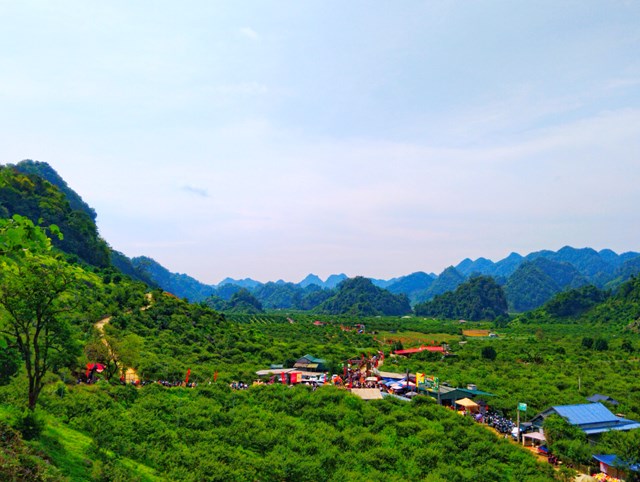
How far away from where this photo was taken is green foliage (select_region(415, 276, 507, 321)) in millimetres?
172125

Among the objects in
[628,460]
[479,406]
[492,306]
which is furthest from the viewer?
[492,306]

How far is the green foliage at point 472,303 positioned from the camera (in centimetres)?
17212

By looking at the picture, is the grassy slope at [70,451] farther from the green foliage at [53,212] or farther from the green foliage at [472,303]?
the green foliage at [472,303]

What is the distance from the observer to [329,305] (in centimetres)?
19625

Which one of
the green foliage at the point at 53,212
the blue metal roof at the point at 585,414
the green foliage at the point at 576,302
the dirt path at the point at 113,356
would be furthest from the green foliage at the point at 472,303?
the dirt path at the point at 113,356

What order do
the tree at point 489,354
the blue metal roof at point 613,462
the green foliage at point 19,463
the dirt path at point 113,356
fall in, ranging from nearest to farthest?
the green foliage at point 19,463, the blue metal roof at point 613,462, the dirt path at point 113,356, the tree at point 489,354

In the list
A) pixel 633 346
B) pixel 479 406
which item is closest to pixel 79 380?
pixel 479 406

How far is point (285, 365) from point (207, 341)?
32.4 ft

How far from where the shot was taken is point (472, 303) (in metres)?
175

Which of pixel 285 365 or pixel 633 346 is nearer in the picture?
pixel 285 365

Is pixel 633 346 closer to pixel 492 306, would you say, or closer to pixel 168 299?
pixel 168 299

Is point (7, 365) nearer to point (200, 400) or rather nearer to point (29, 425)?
point (200, 400)

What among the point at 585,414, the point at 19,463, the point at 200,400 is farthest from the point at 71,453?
the point at 585,414

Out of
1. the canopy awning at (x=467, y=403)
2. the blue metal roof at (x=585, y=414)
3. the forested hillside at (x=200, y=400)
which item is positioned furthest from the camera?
the canopy awning at (x=467, y=403)
